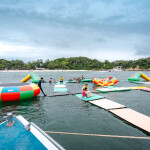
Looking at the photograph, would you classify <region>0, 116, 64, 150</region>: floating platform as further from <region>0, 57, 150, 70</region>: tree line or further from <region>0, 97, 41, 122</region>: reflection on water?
<region>0, 57, 150, 70</region>: tree line

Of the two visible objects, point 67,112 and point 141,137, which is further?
point 67,112

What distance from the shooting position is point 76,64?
408 feet

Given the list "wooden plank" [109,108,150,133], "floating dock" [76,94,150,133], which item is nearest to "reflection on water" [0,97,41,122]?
"floating dock" [76,94,150,133]

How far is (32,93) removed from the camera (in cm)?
983

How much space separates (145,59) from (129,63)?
547 inches

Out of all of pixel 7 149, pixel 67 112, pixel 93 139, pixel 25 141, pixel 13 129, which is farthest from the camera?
pixel 67 112

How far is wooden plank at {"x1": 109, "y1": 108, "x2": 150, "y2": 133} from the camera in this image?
17.9 feet

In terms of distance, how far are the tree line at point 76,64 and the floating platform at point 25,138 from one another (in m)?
108

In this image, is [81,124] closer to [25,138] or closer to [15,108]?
[25,138]

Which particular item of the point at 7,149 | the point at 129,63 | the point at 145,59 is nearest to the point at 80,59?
the point at 129,63

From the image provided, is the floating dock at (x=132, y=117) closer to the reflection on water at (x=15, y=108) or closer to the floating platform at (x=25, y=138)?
the floating platform at (x=25, y=138)

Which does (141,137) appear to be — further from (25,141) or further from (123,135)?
(25,141)

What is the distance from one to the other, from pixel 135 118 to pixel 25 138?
5371mm

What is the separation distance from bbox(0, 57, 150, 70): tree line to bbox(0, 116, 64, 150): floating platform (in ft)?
355
